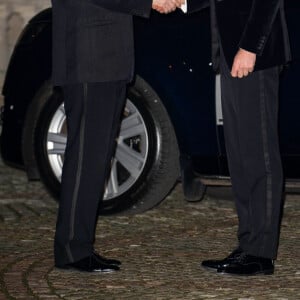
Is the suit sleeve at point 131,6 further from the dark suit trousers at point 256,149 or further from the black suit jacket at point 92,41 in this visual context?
the dark suit trousers at point 256,149

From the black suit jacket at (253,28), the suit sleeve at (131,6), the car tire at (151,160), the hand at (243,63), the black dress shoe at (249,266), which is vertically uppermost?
the suit sleeve at (131,6)

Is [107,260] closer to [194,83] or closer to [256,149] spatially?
[256,149]

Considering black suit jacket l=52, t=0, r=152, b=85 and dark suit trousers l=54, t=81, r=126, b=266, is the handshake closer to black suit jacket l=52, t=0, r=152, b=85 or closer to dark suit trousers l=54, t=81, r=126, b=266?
black suit jacket l=52, t=0, r=152, b=85

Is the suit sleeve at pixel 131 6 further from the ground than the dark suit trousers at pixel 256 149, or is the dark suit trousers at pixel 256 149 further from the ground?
the suit sleeve at pixel 131 6

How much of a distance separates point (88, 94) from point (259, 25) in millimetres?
795

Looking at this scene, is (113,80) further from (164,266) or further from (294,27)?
(294,27)

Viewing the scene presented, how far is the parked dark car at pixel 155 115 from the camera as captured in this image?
6719mm

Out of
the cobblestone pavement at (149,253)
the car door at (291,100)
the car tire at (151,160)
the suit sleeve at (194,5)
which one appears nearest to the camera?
the cobblestone pavement at (149,253)

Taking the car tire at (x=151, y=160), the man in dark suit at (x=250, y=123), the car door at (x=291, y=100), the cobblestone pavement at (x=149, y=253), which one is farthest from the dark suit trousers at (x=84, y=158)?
the car tire at (x=151, y=160)

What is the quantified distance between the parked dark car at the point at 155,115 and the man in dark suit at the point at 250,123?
3.35 feet

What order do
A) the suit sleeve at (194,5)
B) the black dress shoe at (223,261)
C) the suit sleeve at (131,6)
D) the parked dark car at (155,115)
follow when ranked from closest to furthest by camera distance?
the suit sleeve at (131,6) < the suit sleeve at (194,5) < the black dress shoe at (223,261) < the parked dark car at (155,115)

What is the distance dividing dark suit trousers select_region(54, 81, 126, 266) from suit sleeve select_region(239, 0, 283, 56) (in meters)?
0.60

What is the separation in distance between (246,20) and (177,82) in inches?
60.8

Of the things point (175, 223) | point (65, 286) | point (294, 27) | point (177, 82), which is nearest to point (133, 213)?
point (175, 223)
